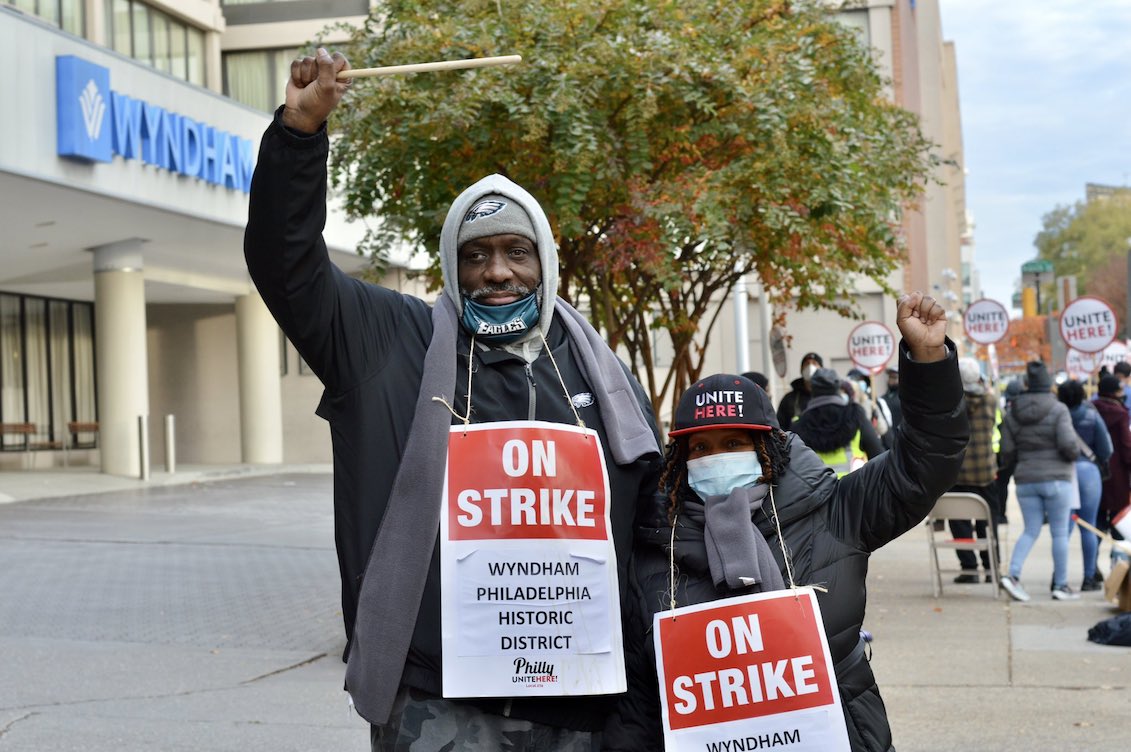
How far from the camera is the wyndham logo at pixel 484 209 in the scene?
3217mm

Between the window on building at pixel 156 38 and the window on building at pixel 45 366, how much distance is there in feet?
19.1

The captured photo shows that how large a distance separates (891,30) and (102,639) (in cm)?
3675

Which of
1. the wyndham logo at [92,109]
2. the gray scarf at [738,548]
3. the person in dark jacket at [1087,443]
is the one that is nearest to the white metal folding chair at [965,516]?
the person in dark jacket at [1087,443]

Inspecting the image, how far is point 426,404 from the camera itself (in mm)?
3086

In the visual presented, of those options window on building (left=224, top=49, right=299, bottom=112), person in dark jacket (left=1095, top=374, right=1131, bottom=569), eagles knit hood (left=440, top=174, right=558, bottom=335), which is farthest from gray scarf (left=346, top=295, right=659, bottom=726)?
window on building (left=224, top=49, right=299, bottom=112)

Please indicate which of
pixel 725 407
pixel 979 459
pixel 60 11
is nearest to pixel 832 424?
pixel 979 459

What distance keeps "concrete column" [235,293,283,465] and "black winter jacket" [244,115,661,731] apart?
30455mm

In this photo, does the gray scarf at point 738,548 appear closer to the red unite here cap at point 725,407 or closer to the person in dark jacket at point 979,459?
the red unite here cap at point 725,407

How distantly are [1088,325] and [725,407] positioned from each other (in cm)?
1904

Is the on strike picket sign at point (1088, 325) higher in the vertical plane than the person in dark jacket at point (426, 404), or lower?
higher

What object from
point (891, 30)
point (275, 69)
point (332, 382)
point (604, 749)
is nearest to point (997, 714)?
point (604, 749)

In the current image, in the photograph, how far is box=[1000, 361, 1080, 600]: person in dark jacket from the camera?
1231cm

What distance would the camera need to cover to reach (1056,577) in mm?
12344

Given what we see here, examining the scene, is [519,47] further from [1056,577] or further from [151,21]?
[151,21]
